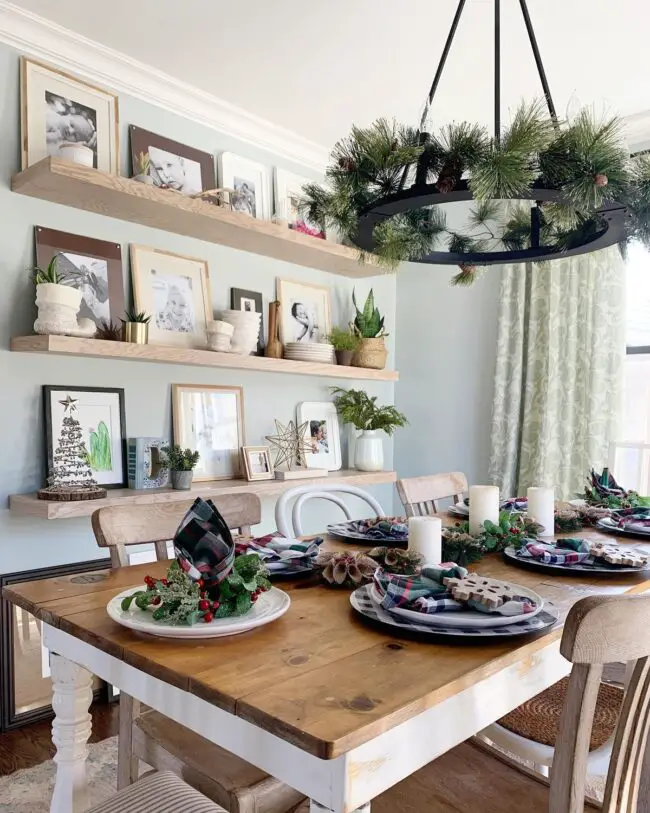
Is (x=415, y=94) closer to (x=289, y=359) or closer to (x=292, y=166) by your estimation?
(x=292, y=166)

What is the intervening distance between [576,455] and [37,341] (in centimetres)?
250

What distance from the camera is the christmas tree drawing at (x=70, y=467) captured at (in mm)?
2311

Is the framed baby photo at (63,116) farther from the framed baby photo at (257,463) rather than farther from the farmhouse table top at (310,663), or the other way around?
the farmhouse table top at (310,663)

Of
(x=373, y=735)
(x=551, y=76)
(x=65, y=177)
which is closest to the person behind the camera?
(x=373, y=735)

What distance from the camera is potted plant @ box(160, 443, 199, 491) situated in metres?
2.71

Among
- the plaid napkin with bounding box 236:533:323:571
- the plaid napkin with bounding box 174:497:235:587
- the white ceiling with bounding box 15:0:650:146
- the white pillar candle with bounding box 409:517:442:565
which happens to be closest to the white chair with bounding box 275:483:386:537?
the plaid napkin with bounding box 236:533:323:571

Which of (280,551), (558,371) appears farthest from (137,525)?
(558,371)

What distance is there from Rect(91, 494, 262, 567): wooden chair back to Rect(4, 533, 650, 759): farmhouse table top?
220mm

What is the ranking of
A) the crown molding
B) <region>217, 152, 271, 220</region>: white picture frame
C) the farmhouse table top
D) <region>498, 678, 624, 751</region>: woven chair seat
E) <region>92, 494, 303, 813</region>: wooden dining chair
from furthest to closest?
<region>217, 152, 271, 220</region>: white picture frame, the crown molding, <region>498, 678, 624, 751</region>: woven chair seat, <region>92, 494, 303, 813</region>: wooden dining chair, the farmhouse table top

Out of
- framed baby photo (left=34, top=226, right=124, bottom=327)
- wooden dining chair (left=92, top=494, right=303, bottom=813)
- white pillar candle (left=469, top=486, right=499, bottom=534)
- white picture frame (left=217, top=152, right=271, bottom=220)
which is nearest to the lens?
wooden dining chair (left=92, top=494, right=303, bottom=813)

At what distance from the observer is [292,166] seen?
3447mm

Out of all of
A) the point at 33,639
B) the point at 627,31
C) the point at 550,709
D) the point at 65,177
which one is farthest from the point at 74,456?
the point at 627,31

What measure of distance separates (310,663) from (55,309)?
1807 mm

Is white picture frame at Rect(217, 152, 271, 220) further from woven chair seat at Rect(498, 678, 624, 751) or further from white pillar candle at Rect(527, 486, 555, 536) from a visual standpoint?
woven chair seat at Rect(498, 678, 624, 751)
